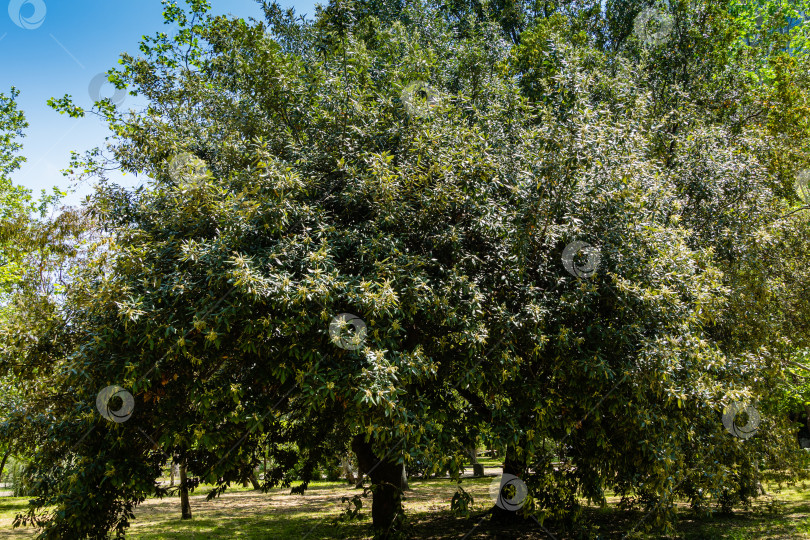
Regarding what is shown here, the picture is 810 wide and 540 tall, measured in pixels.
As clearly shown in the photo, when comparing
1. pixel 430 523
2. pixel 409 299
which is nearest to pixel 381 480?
pixel 430 523

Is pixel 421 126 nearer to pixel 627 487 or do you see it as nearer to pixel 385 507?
pixel 627 487

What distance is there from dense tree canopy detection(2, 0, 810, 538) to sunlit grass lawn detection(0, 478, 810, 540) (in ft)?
7.26

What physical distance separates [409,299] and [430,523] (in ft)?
27.1

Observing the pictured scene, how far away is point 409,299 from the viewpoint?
6695 mm

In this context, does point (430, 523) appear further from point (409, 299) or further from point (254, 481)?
point (409, 299)

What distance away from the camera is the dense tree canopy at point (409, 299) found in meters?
6.50

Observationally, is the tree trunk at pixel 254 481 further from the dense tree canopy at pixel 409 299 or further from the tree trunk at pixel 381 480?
the tree trunk at pixel 381 480

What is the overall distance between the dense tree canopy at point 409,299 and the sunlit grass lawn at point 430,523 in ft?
7.26

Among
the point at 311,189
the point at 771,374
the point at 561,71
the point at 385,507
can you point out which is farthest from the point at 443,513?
the point at 561,71

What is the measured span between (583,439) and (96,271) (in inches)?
289

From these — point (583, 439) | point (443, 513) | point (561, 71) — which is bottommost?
point (443, 513)

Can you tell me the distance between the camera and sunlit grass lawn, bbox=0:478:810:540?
10836 mm

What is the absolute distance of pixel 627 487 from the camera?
796 cm

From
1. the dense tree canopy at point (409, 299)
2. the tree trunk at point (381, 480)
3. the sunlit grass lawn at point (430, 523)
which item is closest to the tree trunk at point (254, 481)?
the dense tree canopy at point (409, 299)
